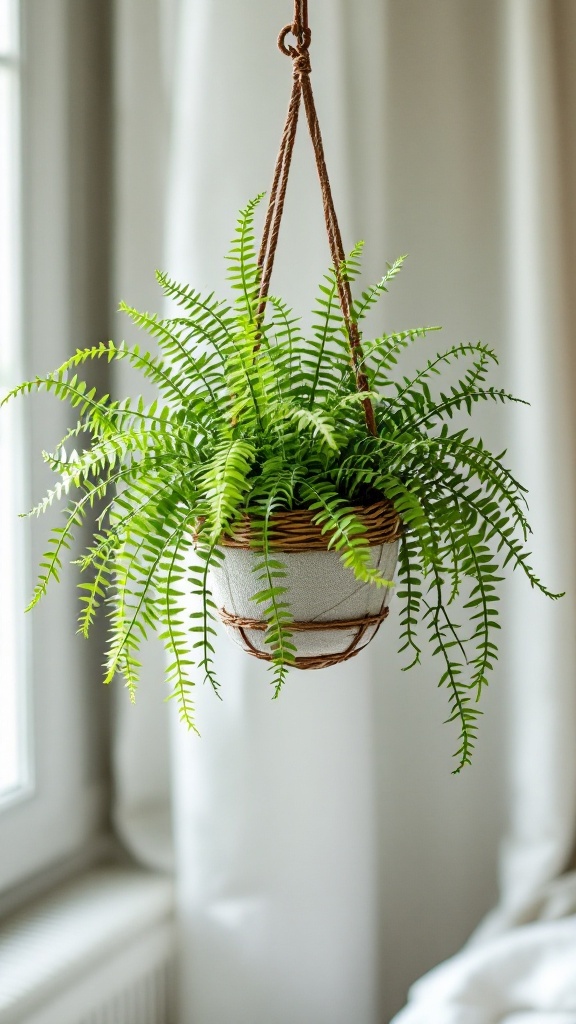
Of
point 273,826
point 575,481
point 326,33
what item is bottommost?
point 273,826

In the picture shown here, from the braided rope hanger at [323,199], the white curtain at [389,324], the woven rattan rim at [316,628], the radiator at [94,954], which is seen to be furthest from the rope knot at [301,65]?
the radiator at [94,954]

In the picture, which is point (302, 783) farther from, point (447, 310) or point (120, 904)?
point (447, 310)

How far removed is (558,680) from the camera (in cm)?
143

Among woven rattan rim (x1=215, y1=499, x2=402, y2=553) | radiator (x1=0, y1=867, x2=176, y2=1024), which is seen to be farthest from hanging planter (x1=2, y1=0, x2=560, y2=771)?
radiator (x1=0, y1=867, x2=176, y2=1024)

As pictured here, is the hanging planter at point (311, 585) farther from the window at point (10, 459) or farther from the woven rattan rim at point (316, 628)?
the window at point (10, 459)

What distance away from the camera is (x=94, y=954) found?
1386mm

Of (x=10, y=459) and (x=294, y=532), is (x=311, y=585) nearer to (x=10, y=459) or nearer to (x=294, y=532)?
(x=294, y=532)

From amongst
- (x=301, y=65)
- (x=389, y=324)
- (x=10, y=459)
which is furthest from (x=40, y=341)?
(x=301, y=65)

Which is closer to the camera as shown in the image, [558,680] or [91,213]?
[558,680]

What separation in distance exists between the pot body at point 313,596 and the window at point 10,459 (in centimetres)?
65

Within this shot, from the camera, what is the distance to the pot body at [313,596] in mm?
854

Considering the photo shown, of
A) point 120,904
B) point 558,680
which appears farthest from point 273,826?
point 558,680

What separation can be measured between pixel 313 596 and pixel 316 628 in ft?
0.10

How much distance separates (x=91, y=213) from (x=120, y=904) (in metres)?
1.12
